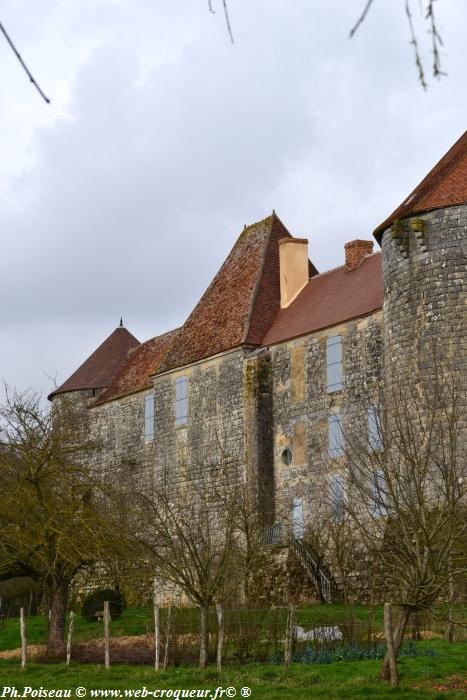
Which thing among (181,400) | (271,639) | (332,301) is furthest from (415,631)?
(181,400)

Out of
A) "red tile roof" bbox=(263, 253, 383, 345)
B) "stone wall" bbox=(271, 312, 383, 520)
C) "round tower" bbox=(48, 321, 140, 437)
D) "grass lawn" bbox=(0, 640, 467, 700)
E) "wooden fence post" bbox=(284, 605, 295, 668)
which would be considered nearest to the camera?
"grass lawn" bbox=(0, 640, 467, 700)

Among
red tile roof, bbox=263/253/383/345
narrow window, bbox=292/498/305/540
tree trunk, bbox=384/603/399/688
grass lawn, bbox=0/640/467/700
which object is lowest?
grass lawn, bbox=0/640/467/700

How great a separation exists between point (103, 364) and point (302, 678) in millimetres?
27448

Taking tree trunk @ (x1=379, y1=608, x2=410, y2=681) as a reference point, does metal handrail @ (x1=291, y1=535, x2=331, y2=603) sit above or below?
above

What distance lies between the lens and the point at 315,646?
1662 cm

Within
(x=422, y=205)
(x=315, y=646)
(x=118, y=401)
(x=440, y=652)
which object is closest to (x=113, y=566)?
(x=315, y=646)

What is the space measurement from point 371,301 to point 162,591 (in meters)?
10.2

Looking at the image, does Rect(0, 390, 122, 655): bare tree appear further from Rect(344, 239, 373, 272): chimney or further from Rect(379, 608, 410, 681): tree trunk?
Rect(344, 239, 373, 272): chimney

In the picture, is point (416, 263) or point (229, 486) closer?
point (416, 263)

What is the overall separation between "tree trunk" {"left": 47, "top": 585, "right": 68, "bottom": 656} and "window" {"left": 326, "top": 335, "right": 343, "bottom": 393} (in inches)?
352

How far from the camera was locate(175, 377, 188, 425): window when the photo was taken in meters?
31.4

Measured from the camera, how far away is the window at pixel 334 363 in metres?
27.0

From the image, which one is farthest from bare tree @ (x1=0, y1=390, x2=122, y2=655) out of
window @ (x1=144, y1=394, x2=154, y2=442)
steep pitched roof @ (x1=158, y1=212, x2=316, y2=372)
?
window @ (x1=144, y1=394, x2=154, y2=442)

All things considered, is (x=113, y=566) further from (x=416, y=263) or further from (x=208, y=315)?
(x=208, y=315)
